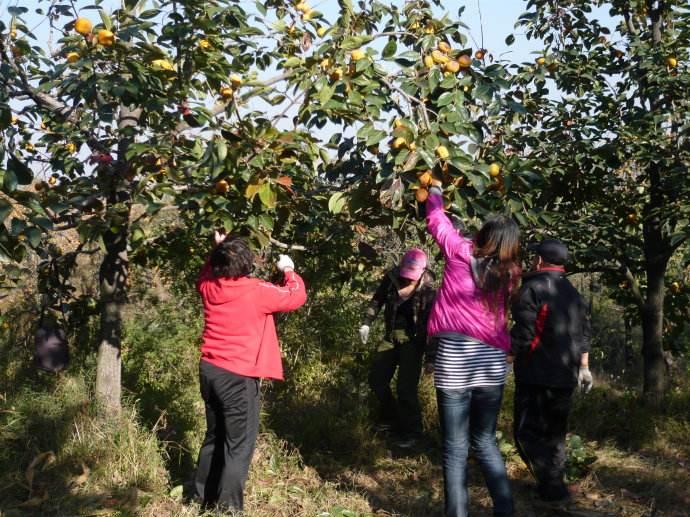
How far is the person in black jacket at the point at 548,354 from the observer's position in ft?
12.1

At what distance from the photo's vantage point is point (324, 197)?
143 inches

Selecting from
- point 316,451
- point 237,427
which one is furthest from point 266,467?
point 237,427

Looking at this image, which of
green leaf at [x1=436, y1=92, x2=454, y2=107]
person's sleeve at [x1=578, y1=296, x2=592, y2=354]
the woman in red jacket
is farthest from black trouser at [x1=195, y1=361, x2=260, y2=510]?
person's sleeve at [x1=578, y1=296, x2=592, y2=354]

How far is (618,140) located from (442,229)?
187 centimetres

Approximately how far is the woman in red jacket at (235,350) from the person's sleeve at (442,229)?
691 mm

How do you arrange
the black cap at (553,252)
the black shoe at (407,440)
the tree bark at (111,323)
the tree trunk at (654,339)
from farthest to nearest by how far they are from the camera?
the tree trunk at (654,339), the black shoe at (407,440), the tree bark at (111,323), the black cap at (553,252)

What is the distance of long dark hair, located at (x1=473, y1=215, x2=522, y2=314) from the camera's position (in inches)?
118

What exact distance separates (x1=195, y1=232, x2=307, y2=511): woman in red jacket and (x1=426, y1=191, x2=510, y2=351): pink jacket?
68cm

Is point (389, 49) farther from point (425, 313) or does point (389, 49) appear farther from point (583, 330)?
point (425, 313)

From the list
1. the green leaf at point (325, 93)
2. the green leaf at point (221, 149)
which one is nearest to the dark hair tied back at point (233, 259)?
the green leaf at point (221, 149)

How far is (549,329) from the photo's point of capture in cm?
369

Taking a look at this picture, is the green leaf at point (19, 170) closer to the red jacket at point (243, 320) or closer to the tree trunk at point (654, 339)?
the red jacket at point (243, 320)

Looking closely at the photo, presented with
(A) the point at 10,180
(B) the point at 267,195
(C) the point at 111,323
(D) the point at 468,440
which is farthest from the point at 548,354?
(A) the point at 10,180

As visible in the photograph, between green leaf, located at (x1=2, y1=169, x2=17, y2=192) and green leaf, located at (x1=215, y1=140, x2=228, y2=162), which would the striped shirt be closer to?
green leaf, located at (x1=215, y1=140, x2=228, y2=162)
